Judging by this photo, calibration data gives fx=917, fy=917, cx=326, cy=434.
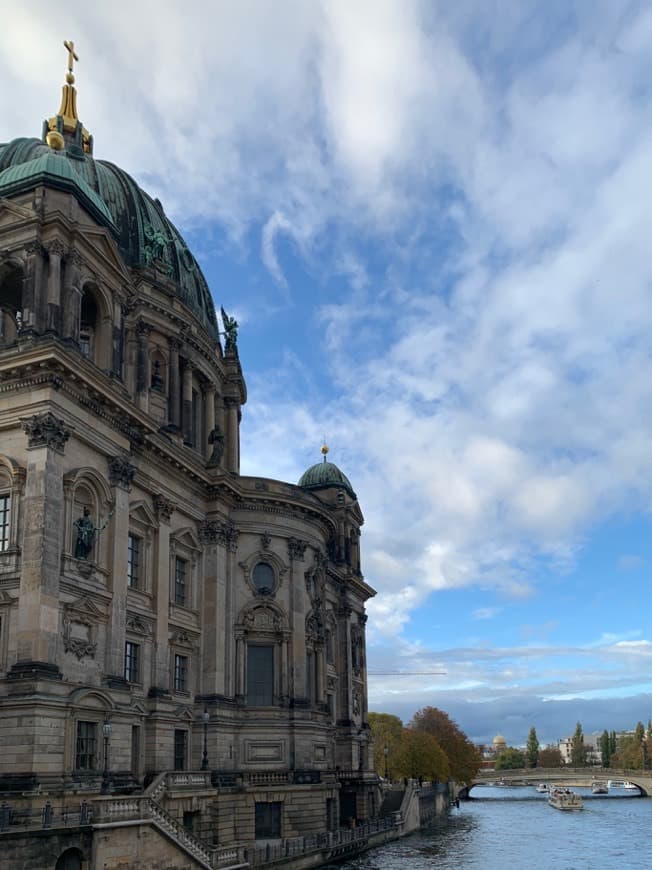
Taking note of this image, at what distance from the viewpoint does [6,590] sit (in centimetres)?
3412

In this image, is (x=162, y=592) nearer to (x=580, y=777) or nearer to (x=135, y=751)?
(x=135, y=751)

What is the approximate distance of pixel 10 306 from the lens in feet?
144

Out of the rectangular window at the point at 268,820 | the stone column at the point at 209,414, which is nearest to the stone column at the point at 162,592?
the rectangular window at the point at 268,820

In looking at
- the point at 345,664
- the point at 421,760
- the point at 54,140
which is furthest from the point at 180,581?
the point at 421,760

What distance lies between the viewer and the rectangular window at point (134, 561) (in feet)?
140

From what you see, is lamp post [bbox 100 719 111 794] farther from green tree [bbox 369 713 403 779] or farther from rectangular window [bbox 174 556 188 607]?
green tree [bbox 369 713 403 779]

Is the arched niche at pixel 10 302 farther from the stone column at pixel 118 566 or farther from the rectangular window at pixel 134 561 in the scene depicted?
the rectangular window at pixel 134 561

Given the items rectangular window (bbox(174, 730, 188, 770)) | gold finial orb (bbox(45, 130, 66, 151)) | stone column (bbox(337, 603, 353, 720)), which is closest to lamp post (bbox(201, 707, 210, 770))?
rectangular window (bbox(174, 730, 188, 770))

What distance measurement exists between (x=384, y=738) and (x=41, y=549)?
325 ft

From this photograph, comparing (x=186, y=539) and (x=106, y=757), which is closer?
(x=106, y=757)

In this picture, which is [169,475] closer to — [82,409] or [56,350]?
[82,409]

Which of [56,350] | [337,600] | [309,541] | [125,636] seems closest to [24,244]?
[56,350]

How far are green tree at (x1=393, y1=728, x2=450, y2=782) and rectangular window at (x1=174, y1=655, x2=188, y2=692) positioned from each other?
62876 mm

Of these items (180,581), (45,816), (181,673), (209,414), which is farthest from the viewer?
(209,414)
